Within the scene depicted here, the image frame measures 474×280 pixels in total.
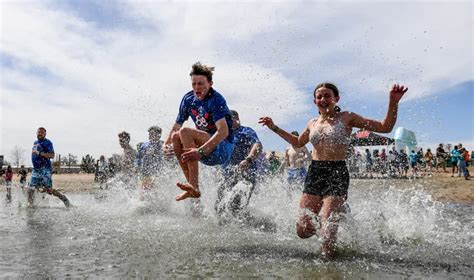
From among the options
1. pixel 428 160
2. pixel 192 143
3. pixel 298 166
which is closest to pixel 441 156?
pixel 428 160

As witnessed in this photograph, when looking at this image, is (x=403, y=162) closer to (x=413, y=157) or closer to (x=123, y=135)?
(x=413, y=157)

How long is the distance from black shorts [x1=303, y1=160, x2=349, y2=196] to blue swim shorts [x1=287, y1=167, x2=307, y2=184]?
14.0ft

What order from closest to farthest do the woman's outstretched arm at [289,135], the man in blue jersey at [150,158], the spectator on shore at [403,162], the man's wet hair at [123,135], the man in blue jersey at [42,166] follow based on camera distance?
the woman's outstretched arm at [289,135]
the man in blue jersey at [150,158]
the man's wet hair at [123,135]
the man in blue jersey at [42,166]
the spectator on shore at [403,162]

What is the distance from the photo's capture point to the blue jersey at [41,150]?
10.1m

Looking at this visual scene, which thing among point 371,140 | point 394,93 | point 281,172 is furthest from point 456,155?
point 394,93

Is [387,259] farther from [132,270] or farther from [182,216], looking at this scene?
[182,216]

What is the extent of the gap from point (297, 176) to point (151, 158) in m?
2.90

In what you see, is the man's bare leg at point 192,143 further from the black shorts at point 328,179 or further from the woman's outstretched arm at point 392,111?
the woman's outstretched arm at point 392,111

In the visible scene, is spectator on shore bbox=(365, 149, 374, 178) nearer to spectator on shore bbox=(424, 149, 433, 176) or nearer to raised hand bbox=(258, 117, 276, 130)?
spectator on shore bbox=(424, 149, 433, 176)

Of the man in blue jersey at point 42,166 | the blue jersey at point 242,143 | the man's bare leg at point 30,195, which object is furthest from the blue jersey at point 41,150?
the blue jersey at point 242,143

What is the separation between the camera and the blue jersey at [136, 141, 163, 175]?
878 centimetres

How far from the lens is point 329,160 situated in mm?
4469

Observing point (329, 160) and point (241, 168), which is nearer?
point (329, 160)

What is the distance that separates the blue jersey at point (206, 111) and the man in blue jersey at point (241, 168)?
1.27 m
